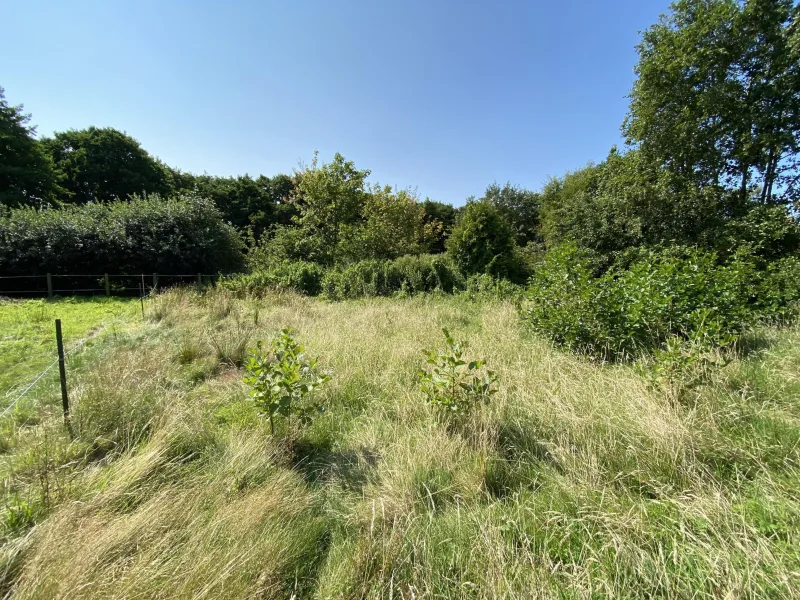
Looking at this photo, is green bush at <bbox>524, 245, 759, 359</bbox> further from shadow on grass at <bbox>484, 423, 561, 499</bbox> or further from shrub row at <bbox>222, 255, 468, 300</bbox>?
shrub row at <bbox>222, 255, 468, 300</bbox>

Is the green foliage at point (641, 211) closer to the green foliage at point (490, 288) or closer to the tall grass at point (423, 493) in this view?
the green foliage at point (490, 288)

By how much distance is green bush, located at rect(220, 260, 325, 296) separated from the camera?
11.2 metres

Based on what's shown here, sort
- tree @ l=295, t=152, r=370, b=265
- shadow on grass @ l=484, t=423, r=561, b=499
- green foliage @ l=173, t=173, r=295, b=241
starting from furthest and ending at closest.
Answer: green foliage @ l=173, t=173, r=295, b=241 < tree @ l=295, t=152, r=370, b=265 < shadow on grass @ l=484, t=423, r=561, b=499

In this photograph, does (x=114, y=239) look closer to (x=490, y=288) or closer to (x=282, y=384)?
(x=490, y=288)

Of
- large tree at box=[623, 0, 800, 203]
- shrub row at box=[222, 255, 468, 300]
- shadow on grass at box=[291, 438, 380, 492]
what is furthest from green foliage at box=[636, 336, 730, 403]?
large tree at box=[623, 0, 800, 203]

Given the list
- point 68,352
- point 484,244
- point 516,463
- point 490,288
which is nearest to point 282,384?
point 516,463

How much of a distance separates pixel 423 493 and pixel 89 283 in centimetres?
1709

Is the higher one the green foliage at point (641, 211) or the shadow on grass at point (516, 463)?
the green foliage at point (641, 211)

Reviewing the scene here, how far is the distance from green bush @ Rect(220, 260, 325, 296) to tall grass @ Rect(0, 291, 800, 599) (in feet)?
27.1

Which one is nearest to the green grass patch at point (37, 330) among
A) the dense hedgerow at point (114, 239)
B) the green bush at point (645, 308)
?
the dense hedgerow at point (114, 239)

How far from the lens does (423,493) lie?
1.97 metres

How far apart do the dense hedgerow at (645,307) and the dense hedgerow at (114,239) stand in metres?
14.7

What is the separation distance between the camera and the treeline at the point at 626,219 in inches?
205

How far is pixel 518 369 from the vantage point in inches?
138
